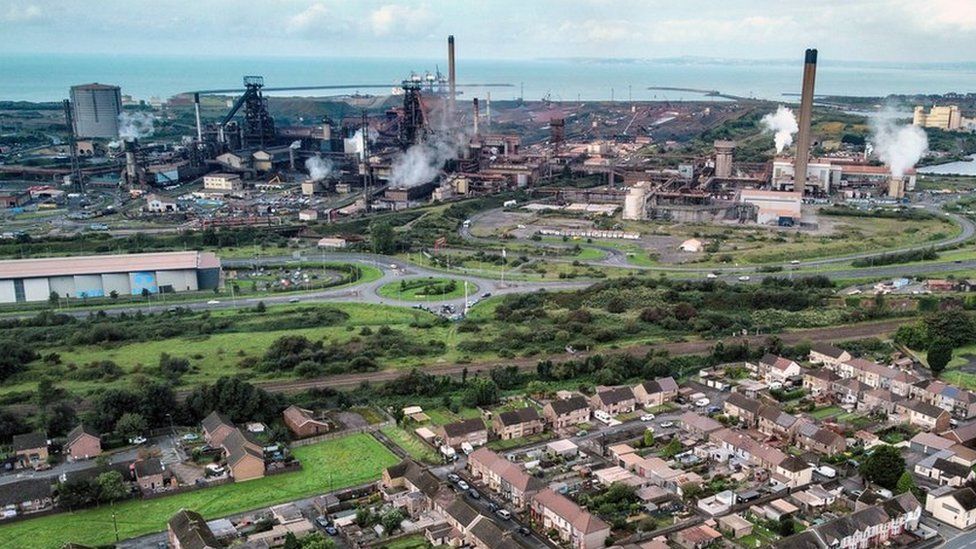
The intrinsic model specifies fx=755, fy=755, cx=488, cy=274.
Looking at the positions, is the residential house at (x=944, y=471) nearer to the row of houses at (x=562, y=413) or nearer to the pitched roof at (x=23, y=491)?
the row of houses at (x=562, y=413)

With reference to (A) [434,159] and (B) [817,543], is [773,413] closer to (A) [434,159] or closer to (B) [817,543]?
(B) [817,543]

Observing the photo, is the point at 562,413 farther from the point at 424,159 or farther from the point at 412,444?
the point at 424,159

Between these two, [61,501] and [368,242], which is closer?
[61,501]

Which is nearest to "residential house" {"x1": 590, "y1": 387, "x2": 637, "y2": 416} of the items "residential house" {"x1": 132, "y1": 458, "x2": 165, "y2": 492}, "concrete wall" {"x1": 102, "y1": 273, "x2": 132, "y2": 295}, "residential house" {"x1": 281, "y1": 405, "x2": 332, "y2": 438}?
"residential house" {"x1": 281, "y1": 405, "x2": 332, "y2": 438}

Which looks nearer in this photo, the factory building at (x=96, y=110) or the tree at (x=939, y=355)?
the tree at (x=939, y=355)

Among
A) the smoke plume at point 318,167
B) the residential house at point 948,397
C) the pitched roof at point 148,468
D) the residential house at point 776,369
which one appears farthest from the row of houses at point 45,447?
the smoke plume at point 318,167

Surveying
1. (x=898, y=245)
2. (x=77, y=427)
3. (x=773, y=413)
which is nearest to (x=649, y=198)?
(x=898, y=245)
